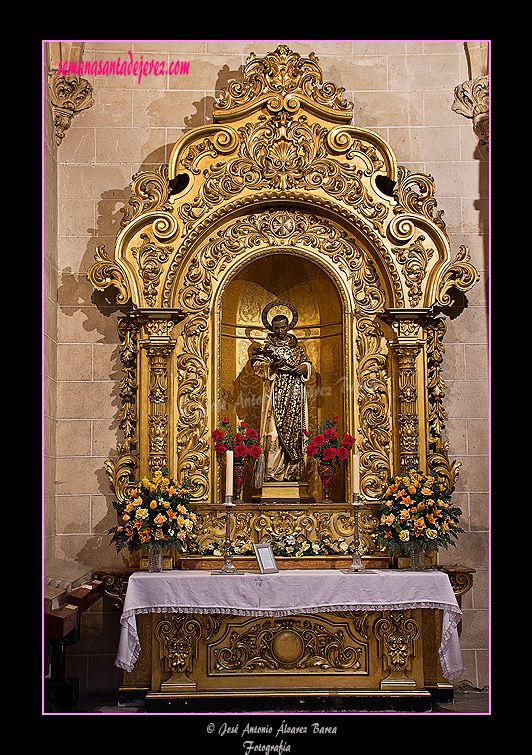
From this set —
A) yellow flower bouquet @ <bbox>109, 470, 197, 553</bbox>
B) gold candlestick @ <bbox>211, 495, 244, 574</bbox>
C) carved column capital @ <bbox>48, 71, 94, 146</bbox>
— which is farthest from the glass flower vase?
carved column capital @ <bbox>48, 71, 94, 146</bbox>

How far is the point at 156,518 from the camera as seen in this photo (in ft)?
20.9

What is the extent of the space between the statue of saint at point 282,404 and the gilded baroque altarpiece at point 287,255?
400 millimetres

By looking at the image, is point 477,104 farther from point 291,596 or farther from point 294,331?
point 291,596

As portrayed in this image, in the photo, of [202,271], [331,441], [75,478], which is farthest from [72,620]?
[202,271]

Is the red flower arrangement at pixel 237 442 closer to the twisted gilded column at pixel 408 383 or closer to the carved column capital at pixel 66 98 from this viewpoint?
the twisted gilded column at pixel 408 383

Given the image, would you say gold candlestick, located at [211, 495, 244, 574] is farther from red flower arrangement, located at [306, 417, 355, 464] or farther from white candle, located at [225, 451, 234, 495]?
red flower arrangement, located at [306, 417, 355, 464]

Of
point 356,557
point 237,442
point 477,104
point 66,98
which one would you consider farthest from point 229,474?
point 477,104

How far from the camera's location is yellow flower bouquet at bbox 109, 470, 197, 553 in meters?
6.41

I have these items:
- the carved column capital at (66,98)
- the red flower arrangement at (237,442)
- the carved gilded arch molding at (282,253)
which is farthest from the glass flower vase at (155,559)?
the carved column capital at (66,98)

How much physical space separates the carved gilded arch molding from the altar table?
1.04m

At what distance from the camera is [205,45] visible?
8031 millimetres

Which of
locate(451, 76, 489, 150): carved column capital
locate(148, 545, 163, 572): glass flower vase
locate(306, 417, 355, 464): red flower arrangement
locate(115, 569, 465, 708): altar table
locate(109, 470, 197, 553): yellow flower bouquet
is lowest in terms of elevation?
locate(115, 569, 465, 708): altar table

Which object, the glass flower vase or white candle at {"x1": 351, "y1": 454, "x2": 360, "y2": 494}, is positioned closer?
the glass flower vase

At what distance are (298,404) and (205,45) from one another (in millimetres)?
4022
